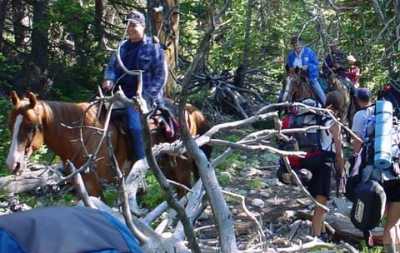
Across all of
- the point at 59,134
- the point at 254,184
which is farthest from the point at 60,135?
the point at 254,184

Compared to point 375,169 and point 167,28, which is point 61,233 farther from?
point 167,28

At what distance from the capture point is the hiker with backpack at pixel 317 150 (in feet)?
26.0

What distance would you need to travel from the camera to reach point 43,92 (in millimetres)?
16156

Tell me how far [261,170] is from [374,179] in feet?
19.3

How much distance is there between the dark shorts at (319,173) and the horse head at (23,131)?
294 cm

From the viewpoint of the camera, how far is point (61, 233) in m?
2.83

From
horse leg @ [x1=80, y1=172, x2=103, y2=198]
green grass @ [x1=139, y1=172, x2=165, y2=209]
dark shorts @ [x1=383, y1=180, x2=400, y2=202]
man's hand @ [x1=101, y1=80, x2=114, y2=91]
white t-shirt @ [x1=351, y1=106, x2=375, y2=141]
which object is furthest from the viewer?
green grass @ [x1=139, y1=172, x2=165, y2=209]

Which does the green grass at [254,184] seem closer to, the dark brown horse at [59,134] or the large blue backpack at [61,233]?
the dark brown horse at [59,134]

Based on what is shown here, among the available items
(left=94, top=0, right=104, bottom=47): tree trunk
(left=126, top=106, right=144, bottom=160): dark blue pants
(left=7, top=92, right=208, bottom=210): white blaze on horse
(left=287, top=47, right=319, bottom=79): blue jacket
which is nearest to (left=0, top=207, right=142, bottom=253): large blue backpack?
(left=7, top=92, right=208, bottom=210): white blaze on horse

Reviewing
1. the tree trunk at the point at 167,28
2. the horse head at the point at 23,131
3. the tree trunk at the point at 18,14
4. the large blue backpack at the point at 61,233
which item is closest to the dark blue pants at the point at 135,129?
the horse head at the point at 23,131

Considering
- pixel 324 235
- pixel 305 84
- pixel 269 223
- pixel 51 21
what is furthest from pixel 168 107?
pixel 51 21

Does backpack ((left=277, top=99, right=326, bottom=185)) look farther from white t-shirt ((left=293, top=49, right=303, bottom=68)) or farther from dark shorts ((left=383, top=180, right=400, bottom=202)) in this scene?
white t-shirt ((left=293, top=49, right=303, bottom=68))

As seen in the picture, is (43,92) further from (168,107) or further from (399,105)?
(399,105)

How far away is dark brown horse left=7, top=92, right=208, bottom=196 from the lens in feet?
26.1
